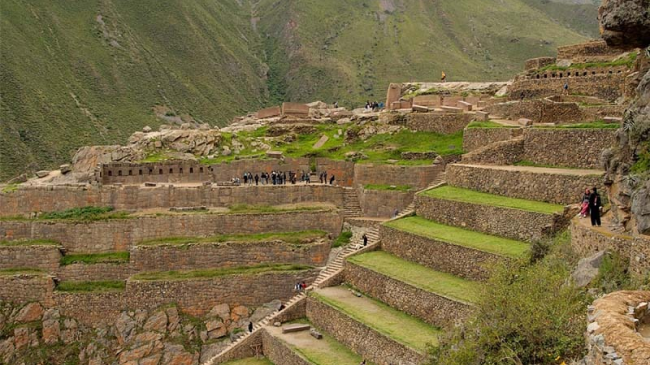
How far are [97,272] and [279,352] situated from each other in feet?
33.8

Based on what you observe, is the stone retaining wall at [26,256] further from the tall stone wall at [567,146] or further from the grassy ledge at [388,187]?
the tall stone wall at [567,146]

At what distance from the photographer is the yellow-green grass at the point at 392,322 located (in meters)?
19.1

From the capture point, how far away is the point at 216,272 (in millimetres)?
29094

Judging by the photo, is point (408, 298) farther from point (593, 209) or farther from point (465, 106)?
point (465, 106)

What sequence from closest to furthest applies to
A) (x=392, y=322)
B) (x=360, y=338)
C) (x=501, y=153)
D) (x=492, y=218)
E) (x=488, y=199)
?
(x=392, y=322) < (x=360, y=338) < (x=492, y=218) < (x=488, y=199) < (x=501, y=153)

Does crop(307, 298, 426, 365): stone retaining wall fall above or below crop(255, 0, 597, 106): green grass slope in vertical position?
below

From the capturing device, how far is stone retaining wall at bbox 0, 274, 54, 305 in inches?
1142

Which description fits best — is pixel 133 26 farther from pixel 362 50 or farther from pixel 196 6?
pixel 362 50

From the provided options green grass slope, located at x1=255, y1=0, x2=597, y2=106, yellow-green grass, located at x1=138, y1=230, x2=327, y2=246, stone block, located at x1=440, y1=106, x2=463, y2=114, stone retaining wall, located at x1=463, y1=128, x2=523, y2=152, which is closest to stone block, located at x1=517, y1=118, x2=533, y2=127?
stone retaining wall, located at x1=463, y1=128, x2=523, y2=152

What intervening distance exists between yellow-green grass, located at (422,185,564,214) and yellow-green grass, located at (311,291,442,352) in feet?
14.7

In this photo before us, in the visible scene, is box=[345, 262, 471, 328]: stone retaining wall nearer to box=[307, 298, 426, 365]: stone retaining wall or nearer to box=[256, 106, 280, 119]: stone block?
box=[307, 298, 426, 365]: stone retaining wall

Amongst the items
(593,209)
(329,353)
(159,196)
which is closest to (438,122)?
(159,196)

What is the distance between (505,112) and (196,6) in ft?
244

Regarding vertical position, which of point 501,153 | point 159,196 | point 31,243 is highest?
point 501,153
